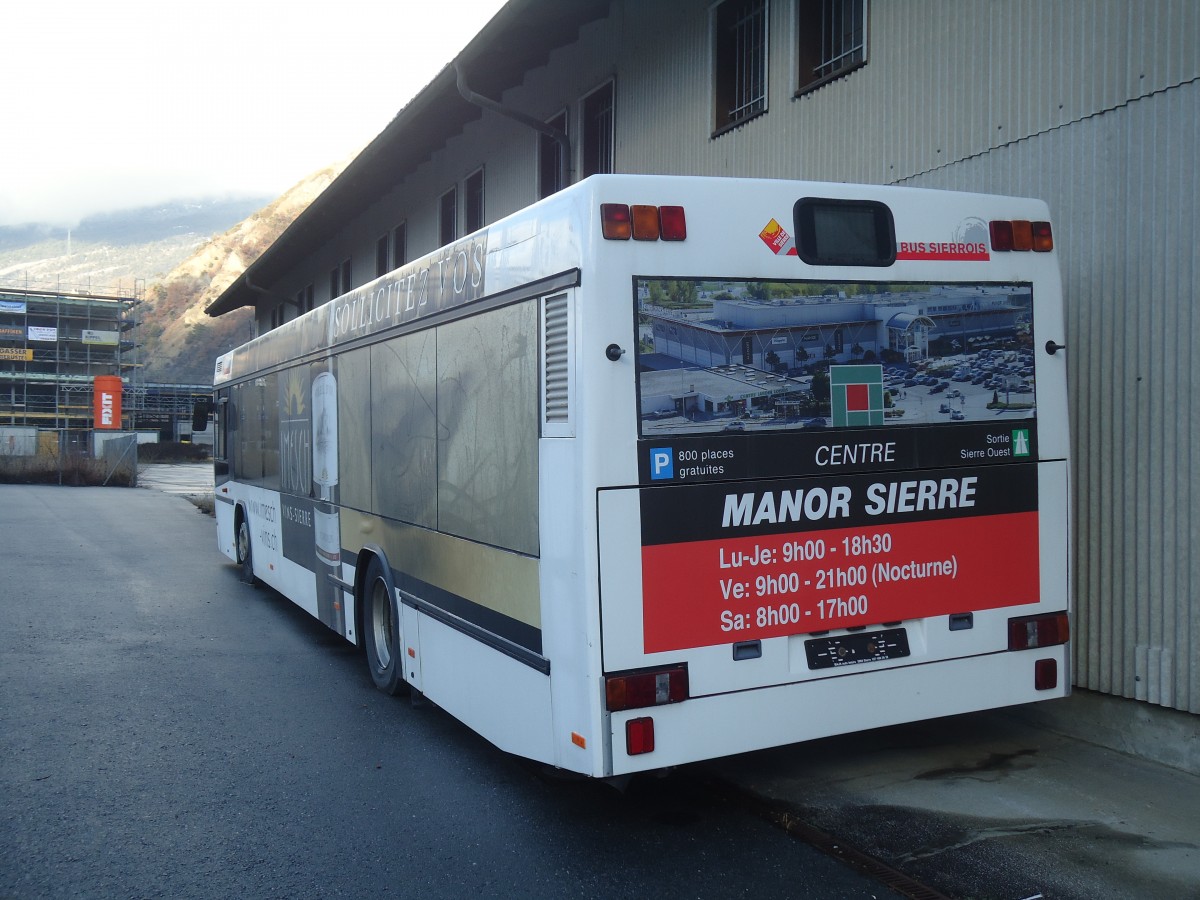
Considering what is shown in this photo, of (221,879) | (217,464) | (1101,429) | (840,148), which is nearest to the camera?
(221,879)

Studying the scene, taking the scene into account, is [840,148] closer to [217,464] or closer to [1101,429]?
[1101,429]

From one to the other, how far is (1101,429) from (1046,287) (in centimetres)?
137

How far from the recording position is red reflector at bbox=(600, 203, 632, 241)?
4395mm

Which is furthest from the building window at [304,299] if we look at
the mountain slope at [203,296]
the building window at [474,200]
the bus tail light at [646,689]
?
the mountain slope at [203,296]

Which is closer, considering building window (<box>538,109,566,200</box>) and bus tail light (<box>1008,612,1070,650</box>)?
bus tail light (<box>1008,612,1070,650</box>)

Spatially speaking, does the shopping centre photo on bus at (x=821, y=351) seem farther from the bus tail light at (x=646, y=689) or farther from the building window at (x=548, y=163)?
the building window at (x=548, y=163)

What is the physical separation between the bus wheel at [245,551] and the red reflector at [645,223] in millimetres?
8793

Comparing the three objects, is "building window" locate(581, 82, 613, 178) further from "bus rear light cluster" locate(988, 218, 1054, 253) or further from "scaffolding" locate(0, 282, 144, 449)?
"scaffolding" locate(0, 282, 144, 449)

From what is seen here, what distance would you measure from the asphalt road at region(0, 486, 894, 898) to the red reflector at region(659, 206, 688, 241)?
2567 millimetres

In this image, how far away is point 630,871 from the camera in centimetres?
449

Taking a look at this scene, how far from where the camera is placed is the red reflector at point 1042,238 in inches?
207

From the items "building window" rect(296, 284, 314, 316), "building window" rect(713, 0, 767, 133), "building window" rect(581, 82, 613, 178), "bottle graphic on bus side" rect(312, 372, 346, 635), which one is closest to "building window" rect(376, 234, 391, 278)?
"building window" rect(296, 284, 314, 316)

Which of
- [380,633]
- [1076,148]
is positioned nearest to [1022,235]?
[1076,148]

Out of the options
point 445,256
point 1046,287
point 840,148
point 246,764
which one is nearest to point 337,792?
point 246,764
